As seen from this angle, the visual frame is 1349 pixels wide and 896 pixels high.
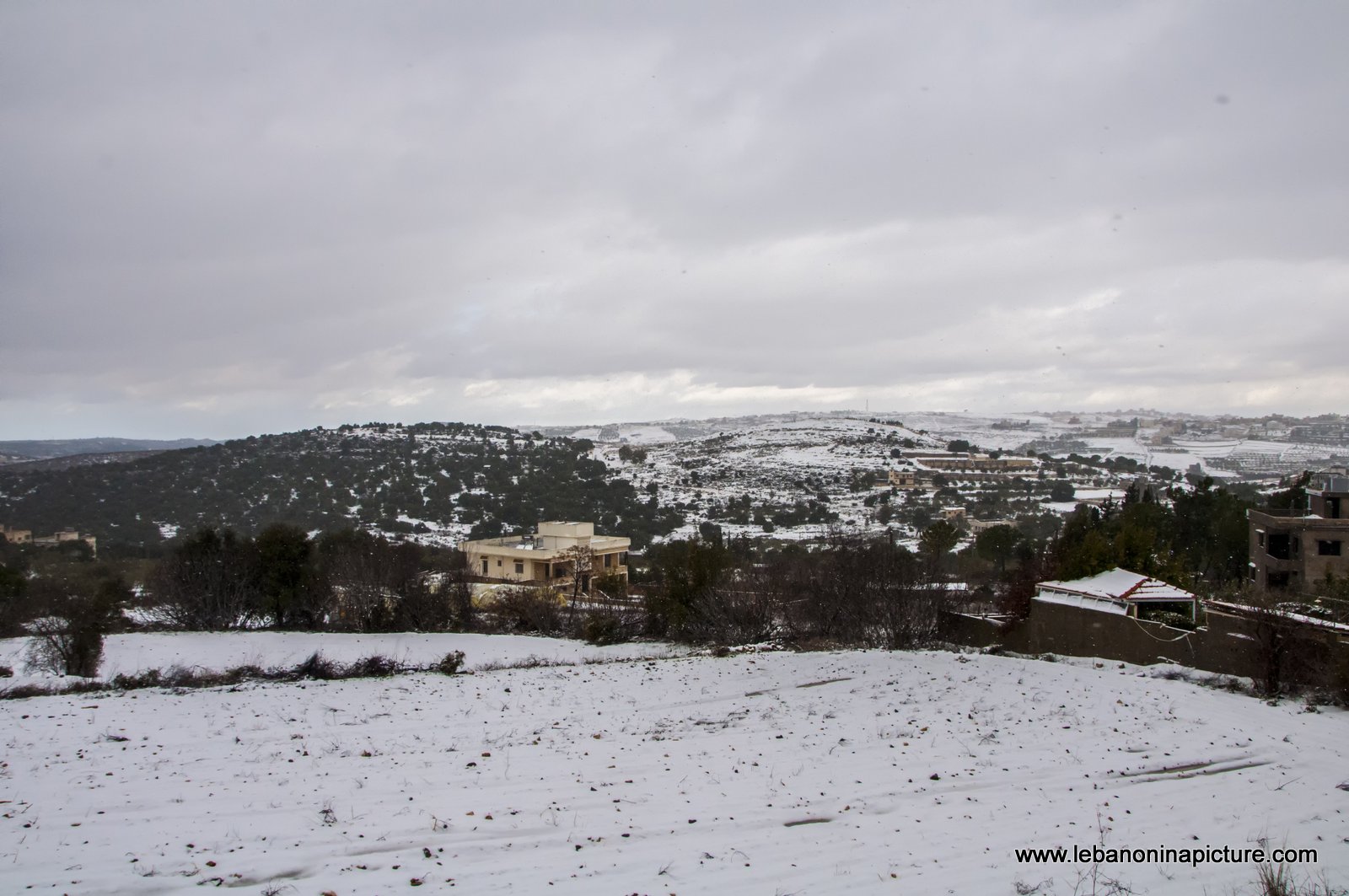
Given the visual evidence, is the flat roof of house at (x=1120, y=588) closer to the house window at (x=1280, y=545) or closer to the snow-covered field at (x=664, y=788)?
the snow-covered field at (x=664, y=788)

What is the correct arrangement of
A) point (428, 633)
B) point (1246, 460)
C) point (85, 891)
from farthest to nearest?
point (1246, 460), point (428, 633), point (85, 891)

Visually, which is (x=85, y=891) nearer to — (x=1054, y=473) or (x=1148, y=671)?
(x=1148, y=671)

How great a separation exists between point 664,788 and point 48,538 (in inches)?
2511

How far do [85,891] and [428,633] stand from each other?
20.1 m

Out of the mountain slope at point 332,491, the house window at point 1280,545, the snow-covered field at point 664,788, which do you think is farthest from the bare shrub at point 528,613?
the mountain slope at point 332,491

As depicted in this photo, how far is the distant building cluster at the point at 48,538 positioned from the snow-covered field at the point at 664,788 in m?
48.1

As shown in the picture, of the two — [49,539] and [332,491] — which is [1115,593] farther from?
[49,539]

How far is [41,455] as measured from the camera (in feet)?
303

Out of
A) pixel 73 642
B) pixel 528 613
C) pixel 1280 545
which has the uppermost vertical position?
pixel 73 642

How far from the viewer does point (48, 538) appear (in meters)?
54.8

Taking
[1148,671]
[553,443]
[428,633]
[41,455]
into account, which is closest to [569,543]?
[428,633]

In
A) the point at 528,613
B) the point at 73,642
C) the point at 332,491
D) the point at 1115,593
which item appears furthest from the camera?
the point at 332,491

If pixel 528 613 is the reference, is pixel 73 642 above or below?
above

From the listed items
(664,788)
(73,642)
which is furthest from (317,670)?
(664,788)
